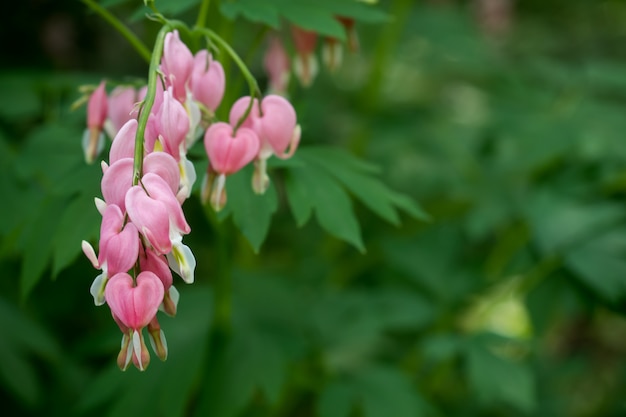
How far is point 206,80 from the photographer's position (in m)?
1.11

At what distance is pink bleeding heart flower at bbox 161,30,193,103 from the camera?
1056 mm

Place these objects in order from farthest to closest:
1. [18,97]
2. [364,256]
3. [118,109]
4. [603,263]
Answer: [364,256], [603,263], [18,97], [118,109]

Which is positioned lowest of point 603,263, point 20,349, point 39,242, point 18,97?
point 20,349

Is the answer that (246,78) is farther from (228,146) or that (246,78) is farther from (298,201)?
(298,201)

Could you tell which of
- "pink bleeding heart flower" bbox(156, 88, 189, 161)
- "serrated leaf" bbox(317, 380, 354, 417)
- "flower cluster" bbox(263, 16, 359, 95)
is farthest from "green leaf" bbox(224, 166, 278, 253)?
"serrated leaf" bbox(317, 380, 354, 417)

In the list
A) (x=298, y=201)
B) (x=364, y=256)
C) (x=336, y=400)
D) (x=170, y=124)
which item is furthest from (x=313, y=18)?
(x=364, y=256)

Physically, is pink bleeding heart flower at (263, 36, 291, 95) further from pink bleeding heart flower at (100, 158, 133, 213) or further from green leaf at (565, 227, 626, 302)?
green leaf at (565, 227, 626, 302)

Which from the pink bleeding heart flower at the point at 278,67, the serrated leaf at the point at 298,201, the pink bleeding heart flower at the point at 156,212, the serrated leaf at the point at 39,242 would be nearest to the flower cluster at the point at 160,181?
the pink bleeding heart flower at the point at 156,212

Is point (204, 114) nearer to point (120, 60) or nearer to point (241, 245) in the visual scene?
point (241, 245)

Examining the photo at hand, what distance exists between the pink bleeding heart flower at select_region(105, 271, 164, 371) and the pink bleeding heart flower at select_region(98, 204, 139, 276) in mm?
12

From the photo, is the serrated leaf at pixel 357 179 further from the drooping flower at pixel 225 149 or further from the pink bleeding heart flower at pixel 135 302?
the pink bleeding heart flower at pixel 135 302

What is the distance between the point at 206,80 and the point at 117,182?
0.97ft

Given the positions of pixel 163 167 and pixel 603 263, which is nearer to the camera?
pixel 163 167

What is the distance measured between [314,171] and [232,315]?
0.70 meters
